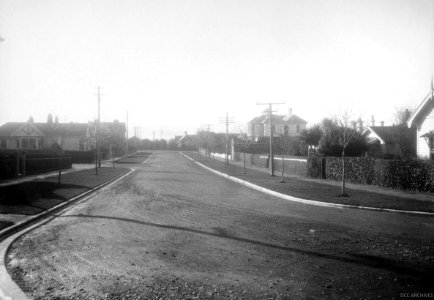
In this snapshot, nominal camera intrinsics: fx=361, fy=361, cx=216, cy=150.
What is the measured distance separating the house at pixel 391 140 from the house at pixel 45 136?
47.8m

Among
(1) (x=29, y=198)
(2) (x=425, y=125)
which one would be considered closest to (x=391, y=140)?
(2) (x=425, y=125)

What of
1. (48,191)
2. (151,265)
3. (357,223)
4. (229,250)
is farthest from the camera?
(48,191)

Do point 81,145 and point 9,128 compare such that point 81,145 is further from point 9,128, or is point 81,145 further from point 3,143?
point 9,128

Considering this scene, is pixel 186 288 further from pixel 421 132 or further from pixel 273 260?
pixel 421 132

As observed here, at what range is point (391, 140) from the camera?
43344 mm

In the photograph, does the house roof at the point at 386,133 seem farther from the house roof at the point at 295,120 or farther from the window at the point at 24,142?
the window at the point at 24,142

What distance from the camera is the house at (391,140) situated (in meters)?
39.1

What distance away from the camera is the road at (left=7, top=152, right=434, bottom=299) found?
5.55m

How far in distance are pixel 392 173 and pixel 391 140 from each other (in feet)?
87.4

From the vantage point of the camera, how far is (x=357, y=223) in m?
10.6

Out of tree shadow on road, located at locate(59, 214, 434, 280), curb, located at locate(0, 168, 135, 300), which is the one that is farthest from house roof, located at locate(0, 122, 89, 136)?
tree shadow on road, located at locate(59, 214, 434, 280)

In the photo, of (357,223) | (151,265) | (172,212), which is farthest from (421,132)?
(151,265)

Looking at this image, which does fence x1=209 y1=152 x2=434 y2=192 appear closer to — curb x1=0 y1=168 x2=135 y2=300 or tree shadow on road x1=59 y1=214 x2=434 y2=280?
tree shadow on road x1=59 y1=214 x2=434 y2=280

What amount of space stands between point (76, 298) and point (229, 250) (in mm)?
3375
